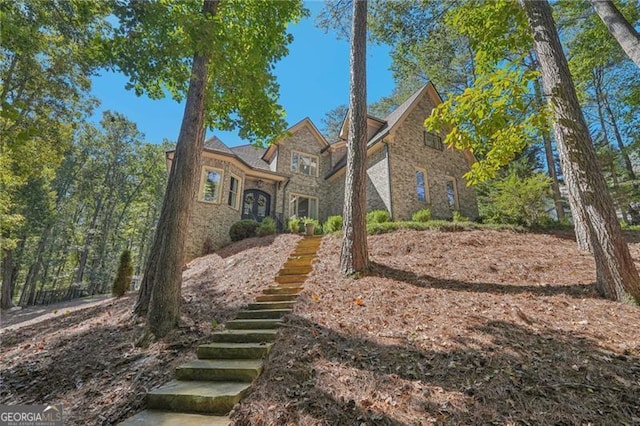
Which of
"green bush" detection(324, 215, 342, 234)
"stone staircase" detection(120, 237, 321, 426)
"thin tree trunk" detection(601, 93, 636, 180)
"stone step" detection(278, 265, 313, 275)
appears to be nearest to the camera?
"stone staircase" detection(120, 237, 321, 426)

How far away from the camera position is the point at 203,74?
17.2 feet

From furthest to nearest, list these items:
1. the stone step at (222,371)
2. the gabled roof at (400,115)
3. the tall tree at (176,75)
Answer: the gabled roof at (400,115) < the tall tree at (176,75) < the stone step at (222,371)

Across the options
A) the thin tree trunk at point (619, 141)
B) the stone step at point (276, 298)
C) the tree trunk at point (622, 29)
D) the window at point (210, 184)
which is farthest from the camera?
the thin tree trunk at point (619, 141)

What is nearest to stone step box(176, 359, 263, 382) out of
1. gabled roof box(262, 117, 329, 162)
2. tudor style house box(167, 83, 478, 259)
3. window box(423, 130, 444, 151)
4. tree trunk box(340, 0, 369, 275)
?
tree trunk box(340, 0, 369, 275)

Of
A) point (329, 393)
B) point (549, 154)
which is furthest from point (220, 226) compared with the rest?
point (549, 154)

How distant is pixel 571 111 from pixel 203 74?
6537 mm

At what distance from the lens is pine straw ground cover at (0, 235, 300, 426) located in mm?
2699

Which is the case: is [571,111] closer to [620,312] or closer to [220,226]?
[620,312]

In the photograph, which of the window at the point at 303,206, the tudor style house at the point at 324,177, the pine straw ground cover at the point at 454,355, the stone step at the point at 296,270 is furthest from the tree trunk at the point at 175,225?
the window at the point at 303,206

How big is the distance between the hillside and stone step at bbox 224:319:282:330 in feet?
0.74

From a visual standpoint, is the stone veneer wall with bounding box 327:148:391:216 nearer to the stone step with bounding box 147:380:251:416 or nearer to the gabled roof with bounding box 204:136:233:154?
the gabled roof with bounding box 204:136:233:154

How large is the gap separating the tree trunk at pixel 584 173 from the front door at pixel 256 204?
12964 millimetres

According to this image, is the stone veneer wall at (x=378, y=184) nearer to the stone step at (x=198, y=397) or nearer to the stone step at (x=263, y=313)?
the stone step at (x=263, y=313)

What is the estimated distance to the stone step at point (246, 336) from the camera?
3600 millimetres
